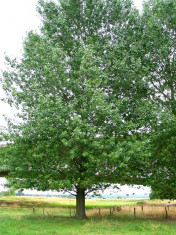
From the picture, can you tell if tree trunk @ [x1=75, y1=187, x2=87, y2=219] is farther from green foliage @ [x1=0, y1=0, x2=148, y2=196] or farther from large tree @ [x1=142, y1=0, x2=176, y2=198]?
large tree @ [x1=142, y1=0, x2=176, y2=198]

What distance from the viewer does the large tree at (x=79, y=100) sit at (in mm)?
18656

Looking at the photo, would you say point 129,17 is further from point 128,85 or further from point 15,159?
point 15,159

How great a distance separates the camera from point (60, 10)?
2467 cm

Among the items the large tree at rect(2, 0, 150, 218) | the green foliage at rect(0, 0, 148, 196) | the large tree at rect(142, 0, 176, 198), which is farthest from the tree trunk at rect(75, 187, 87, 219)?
the large tree at rect(142, 0, 176, 198)

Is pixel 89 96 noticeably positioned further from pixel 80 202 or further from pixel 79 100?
pixel 80 202

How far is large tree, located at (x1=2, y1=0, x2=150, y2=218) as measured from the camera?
18656 mm

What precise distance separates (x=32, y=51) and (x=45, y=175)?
35.9ft

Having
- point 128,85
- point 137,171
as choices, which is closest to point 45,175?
point 137,171

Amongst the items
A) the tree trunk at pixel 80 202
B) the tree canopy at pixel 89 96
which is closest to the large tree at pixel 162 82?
the tree canopy at pixel 89 96

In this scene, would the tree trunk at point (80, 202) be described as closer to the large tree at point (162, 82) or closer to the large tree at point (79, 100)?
the large tree at point (79, 100)

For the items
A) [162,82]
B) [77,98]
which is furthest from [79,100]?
[162,82]

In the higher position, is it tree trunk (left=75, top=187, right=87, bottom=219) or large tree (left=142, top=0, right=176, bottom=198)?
large tree (left=142, top=0, right=176, bottom=198)

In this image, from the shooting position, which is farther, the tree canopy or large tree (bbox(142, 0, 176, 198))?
large tree (bbox(142, 0, 176, 198))

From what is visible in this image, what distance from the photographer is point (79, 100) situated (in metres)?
19.9
